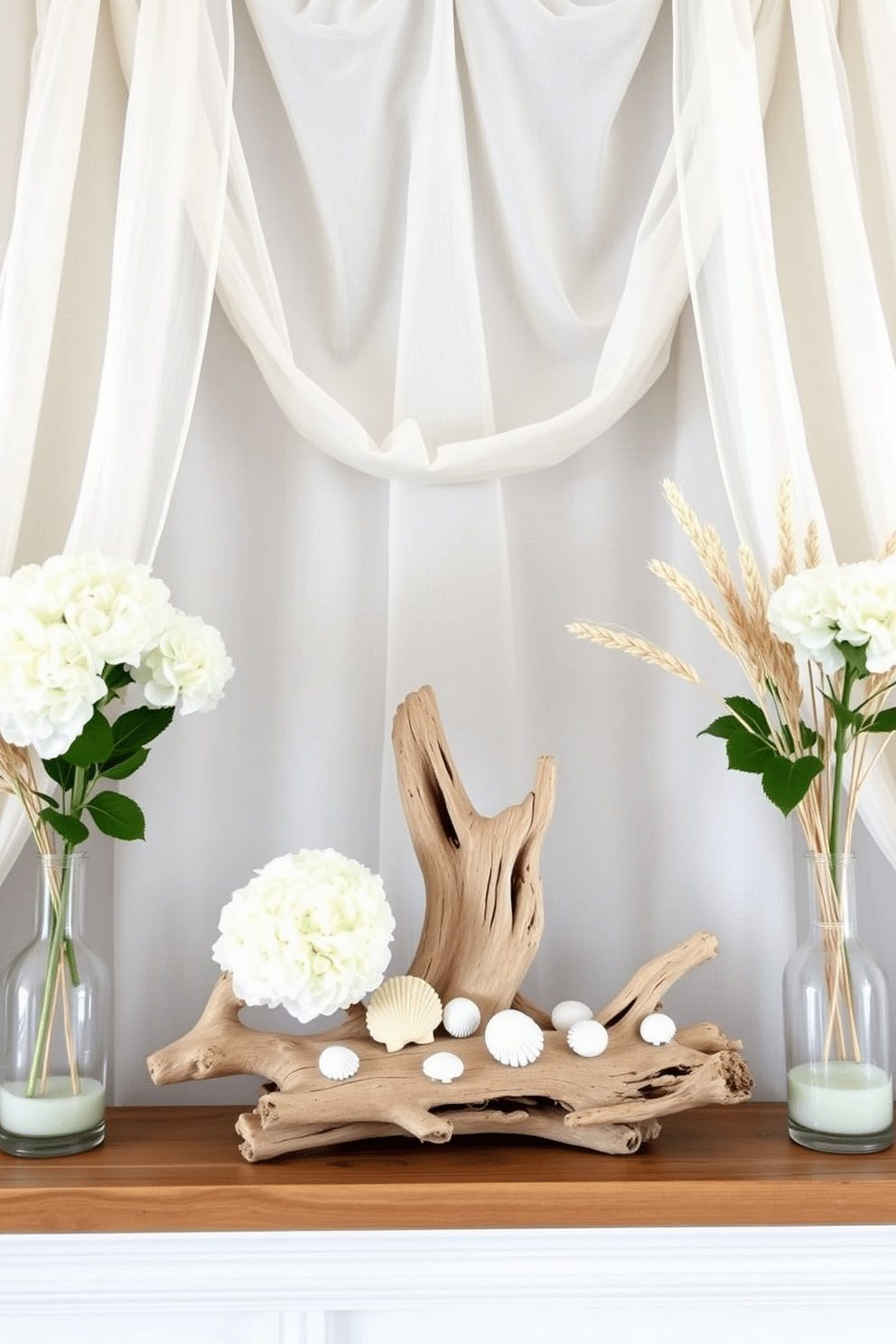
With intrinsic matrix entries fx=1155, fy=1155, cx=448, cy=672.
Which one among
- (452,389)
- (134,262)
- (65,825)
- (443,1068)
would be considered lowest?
(443,1068)

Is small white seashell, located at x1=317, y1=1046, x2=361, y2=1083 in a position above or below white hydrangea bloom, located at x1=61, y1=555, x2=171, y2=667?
below

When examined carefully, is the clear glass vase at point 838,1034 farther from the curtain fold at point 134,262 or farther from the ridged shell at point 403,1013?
the curtain fold at point 134,262

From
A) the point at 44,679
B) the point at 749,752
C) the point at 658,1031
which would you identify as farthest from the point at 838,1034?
the point at 44,679

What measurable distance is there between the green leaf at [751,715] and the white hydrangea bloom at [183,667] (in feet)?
1.79

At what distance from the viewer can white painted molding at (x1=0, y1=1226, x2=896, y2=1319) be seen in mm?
1076

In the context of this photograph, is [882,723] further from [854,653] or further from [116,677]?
[116,677]

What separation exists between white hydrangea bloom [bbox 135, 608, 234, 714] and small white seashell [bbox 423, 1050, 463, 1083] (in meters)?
0.43

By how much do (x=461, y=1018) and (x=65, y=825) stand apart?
0.45m

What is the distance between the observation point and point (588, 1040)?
3.86 ft

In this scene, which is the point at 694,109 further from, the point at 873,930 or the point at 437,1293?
the point at 437,1293

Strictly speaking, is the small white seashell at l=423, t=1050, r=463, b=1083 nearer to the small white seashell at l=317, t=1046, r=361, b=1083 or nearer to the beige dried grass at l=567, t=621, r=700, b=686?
the small white seashell at l=317, t=1046, r=361, b=1083

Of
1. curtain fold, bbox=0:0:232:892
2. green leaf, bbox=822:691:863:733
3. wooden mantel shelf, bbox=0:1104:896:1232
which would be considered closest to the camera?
wooden mantel shelf, bbox=0:1104:896:1232

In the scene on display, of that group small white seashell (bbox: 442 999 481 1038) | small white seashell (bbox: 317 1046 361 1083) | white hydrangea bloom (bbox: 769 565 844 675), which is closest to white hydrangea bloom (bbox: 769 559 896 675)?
white hydrangea bloom (bbox: 769 565 844 675)

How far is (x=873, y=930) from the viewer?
4.88 ft
